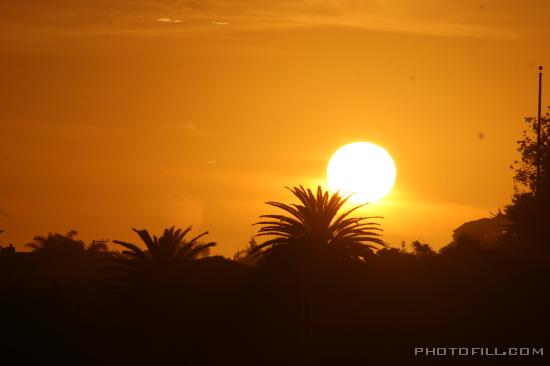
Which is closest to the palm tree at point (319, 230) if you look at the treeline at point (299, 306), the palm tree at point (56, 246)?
the treeline at point (299, 306)

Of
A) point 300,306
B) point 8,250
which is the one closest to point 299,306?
point 300,306

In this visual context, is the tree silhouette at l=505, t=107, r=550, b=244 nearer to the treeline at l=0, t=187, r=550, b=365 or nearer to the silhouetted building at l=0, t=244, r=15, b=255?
the treeline at l=0, t=187, r=550, b=365

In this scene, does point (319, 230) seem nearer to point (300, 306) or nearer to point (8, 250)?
point (300, 306)

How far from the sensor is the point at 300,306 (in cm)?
6322

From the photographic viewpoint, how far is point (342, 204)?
6209cm

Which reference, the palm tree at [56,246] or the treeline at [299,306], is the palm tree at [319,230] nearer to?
the treeline at [299,306]

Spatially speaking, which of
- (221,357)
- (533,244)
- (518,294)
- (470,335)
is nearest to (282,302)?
(221,357)

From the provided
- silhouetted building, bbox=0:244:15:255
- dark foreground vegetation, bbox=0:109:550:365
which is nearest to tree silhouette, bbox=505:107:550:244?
dark foreground vegetation, bbox=0:109:550:365

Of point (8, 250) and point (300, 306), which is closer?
point (300, 306)

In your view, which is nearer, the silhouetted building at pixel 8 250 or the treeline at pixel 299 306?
the treeline at pixel 299 306

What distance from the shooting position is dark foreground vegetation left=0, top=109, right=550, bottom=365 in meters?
61.9

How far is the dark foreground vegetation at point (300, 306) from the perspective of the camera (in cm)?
6194

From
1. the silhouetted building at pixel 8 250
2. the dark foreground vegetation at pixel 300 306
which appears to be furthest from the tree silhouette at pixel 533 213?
the silhouetted building at pixel 8 250

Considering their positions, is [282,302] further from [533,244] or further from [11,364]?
[533,244]
